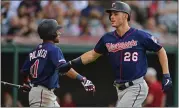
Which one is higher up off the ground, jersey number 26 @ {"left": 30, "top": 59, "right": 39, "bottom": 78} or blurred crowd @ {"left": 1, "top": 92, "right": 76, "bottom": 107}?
jersey number 26 @ {"left": 30, "top": 59, "right": 39, "bottom": 78}

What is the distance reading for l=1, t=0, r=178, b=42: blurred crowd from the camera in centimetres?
1269

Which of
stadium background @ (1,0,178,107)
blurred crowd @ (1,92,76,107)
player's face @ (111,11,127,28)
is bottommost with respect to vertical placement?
blurred crowd @ (1,92,76,107)

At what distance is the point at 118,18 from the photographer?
777 cm

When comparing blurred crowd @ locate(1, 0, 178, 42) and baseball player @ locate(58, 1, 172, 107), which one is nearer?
baseball player @ locate(58, 1, 172, 107)

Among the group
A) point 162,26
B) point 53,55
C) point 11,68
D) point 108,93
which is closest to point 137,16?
point 162,26

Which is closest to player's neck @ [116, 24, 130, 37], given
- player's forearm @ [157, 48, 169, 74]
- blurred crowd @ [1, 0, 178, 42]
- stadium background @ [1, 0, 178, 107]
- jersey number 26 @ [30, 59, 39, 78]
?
player's forearm @ [157, 48, 169, 74]

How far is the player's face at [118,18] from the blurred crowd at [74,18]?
4817mm

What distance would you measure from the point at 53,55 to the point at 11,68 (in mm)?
4723

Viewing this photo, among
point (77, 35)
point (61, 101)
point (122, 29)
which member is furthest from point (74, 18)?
point (122, 29)

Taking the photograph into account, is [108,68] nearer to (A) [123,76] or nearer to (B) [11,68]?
(B) [11,68]

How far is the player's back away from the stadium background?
12.6 feet

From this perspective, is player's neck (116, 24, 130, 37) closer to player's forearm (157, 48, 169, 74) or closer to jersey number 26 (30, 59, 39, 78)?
player's forearm (157, 48, 169, 74)

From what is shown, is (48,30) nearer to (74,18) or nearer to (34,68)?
(34,68)

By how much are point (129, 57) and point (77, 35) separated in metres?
5.12
